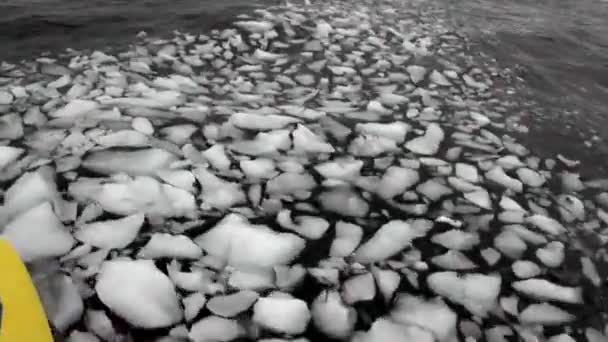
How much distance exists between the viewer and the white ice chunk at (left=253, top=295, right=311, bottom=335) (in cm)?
149

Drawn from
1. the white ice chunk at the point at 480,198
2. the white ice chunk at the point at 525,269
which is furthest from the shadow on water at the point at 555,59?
the white ice chunk at the point at 525,269

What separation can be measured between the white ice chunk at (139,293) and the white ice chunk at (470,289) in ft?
2.89

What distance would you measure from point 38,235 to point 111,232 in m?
0.23

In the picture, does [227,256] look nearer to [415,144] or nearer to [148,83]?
[415,144]

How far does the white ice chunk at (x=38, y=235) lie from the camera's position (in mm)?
1606

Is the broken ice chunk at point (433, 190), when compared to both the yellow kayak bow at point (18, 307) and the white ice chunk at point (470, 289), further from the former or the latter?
the yellow kayak bow at point (18, 307)

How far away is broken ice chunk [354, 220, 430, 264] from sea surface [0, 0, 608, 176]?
3.91ft

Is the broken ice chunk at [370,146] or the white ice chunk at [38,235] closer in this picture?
the white ice chunk at [38,235]

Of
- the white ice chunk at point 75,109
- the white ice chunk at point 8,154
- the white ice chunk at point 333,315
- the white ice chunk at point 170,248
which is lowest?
the white ice chunk at point 333,315

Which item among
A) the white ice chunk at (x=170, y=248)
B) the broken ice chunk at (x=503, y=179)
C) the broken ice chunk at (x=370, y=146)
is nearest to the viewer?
the white ice chunk at (x=170, y=248)

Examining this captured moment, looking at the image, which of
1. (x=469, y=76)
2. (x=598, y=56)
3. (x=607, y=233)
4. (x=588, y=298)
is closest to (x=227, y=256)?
(x=588, y=298)

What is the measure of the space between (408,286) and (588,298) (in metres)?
0.68

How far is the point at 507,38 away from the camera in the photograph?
4645mm

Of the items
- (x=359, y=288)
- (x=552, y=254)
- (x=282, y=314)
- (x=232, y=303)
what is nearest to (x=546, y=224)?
(x=552, y=254)
